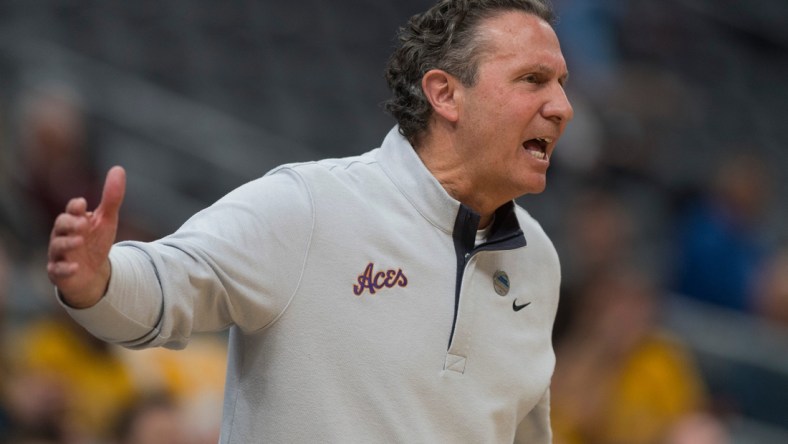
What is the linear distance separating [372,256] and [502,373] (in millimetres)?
395

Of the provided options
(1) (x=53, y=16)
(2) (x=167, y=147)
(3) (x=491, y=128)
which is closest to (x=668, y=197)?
(2) (x=167, y=147)

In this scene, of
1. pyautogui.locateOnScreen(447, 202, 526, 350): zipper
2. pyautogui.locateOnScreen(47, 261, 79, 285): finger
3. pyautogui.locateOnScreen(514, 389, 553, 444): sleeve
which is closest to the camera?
pyautogui.locateOnScreen(47, 261, 79, 285): finger

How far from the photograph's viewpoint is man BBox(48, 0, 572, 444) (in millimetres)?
2533

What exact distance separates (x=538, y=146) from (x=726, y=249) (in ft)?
15.1

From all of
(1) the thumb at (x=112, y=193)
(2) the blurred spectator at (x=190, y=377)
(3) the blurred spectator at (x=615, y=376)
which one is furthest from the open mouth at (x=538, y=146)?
(3) the blurred spectator at (x=615, y=376)

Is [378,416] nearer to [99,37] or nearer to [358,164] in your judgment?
[358,164]

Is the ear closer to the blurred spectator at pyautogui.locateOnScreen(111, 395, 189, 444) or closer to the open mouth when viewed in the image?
the open mouth

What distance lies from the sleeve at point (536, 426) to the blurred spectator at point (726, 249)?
435 cm

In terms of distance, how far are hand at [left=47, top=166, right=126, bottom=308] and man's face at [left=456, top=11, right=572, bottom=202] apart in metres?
0.87

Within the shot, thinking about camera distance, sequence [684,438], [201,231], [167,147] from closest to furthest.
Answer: [201,231]
[684,438]
[167,147]

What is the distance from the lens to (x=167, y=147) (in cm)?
765

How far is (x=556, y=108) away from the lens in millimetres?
2867

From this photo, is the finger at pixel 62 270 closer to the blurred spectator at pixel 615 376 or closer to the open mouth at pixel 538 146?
the open mouth at pixel 538 146

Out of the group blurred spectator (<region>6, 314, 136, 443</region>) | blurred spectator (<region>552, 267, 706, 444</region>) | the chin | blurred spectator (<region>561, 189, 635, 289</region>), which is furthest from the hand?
blurred spectator (<region>561, 189, 635, 289</region>)
